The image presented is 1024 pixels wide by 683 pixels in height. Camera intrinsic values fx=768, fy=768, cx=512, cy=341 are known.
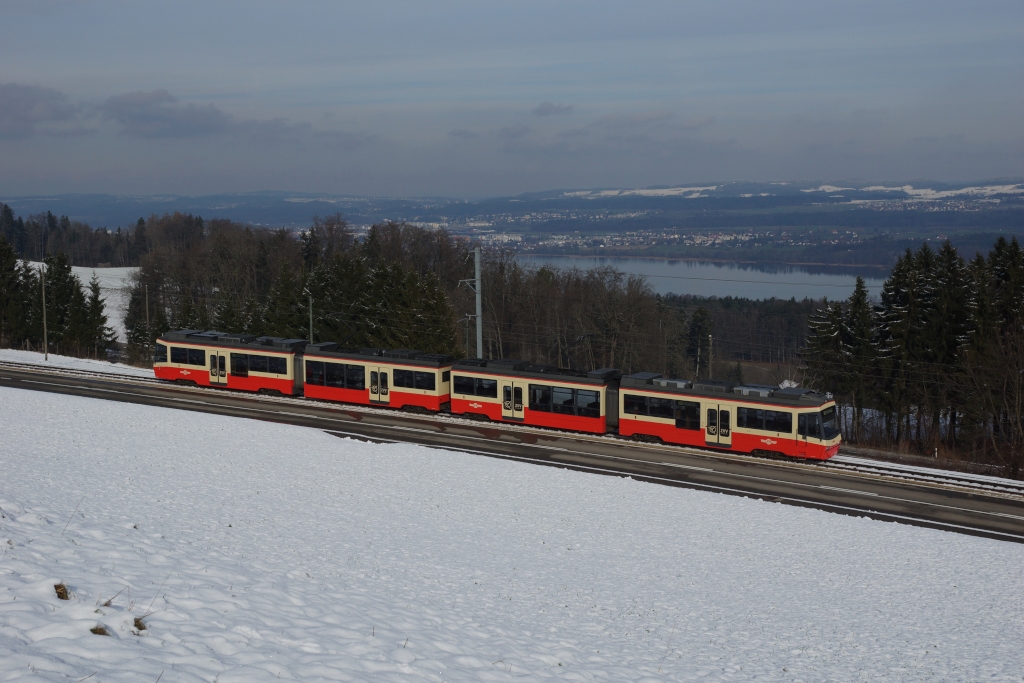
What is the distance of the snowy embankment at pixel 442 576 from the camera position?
10.3 meters

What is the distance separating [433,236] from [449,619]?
262 ft

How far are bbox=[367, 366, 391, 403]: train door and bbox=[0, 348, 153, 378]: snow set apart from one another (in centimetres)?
1646

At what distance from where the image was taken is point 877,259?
163 metres

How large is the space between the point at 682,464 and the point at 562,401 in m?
6.38

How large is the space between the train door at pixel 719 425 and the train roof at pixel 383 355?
497 inches

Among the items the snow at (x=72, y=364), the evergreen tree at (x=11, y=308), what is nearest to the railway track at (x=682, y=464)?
the snow at (x=72, y=364)

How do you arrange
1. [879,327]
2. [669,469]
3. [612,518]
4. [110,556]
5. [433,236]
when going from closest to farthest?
[110,556]
[612,518]
[669,469]
[879,327]
[433,236]

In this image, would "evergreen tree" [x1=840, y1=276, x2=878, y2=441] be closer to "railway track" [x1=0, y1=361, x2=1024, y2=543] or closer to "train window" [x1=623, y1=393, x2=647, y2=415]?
"railway track" [x1=0, y1=361, x2=1024, y2=543]

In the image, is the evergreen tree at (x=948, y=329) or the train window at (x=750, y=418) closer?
the train window at (x=750, y=418)

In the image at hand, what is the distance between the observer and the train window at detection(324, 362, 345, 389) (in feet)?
125

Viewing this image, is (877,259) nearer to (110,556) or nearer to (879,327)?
(879,327)

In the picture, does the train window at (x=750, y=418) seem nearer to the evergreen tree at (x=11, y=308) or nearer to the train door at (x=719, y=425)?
the train door at (x=719, y=425)

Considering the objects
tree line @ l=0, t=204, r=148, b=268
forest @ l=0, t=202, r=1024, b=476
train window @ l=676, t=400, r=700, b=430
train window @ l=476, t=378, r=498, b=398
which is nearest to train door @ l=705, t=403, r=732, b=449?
train window @ l=676, t=400, r=700, b=430

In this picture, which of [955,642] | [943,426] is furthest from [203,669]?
[943,426]
